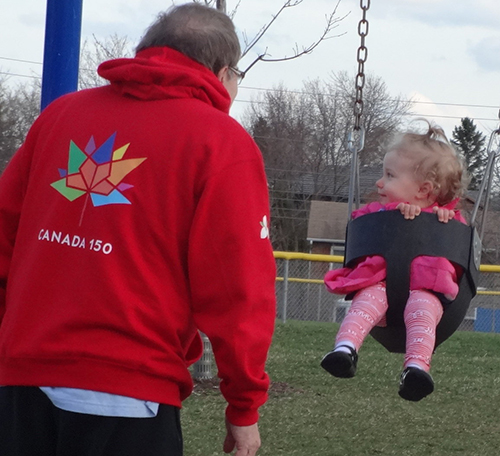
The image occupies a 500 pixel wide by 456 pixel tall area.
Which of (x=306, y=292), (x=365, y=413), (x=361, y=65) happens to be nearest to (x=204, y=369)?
(x=365, y=413)

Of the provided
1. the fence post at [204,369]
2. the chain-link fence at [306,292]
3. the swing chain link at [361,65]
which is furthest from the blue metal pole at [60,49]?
the chain-link fence at [306,292]

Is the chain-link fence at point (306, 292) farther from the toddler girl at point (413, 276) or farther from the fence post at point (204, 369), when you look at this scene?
the toddler girl at point (413, 276)

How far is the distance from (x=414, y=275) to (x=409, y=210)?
0.27 meters

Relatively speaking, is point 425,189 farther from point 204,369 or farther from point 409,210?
point 204,369

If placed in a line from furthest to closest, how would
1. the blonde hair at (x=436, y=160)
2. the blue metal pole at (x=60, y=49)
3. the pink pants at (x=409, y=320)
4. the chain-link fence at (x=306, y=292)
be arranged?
1. the chain-link fence at (x=306, y=292)
2. the blonde hair at (x=436, y=160)
3. the blue metal pole at (x=60, y=49)
4. the pink pants at (x=409, y=320)

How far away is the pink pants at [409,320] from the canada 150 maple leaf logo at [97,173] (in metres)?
1.54

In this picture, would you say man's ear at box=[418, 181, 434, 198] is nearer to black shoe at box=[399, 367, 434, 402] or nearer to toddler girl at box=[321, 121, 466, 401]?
toddler girl at box=[321, 121, 466, 401]

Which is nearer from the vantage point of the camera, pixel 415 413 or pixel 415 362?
pixel 415 362

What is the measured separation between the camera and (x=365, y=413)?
257 inches

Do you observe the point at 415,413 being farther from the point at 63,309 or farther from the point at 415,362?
the point at 63,309

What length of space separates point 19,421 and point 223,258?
0.58m

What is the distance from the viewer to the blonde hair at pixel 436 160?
11.3ft

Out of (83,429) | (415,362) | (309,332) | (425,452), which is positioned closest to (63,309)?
(83,429)

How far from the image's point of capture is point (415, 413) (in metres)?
6.62
